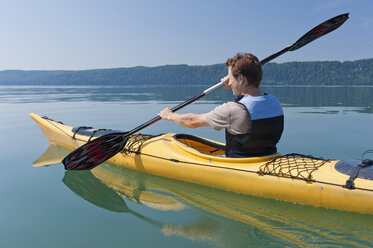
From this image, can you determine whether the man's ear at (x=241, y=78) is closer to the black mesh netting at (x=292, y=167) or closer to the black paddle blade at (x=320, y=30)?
the black mesh netting at (x=292, y=167)

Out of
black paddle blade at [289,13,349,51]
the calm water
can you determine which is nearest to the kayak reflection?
the calm water

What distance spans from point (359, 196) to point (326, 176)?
Result: 343 millimetres

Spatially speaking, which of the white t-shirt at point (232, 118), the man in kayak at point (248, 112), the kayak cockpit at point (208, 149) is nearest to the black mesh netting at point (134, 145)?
the kayak cockpit at point (208, 149)

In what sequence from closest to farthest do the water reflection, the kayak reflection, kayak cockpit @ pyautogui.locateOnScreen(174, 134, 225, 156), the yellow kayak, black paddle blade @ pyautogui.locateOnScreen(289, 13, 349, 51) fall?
the kayak reflection < the yellow kayak < kayak cockpit @ pyautogui.locateOnScreen(174, 134, 225, 156) < black paddle blade @ pyautogui.locateOnScreen(289, 13, 349, 51) < the water reflection

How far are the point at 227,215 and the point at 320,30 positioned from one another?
3.58 metres

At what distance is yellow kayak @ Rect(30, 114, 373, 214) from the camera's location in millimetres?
2945

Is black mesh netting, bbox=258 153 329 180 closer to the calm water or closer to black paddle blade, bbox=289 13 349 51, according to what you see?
the calm water

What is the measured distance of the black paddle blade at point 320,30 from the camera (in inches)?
190

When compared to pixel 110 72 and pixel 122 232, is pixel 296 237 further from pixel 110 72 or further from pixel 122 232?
pixel 110 72

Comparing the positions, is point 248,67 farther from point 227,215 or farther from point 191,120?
point 227,215

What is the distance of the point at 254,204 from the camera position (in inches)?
Result: 134

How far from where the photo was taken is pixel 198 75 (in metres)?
118

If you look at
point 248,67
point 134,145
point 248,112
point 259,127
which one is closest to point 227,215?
point 259,127

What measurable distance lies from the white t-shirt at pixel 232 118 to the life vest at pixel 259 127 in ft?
0.16
